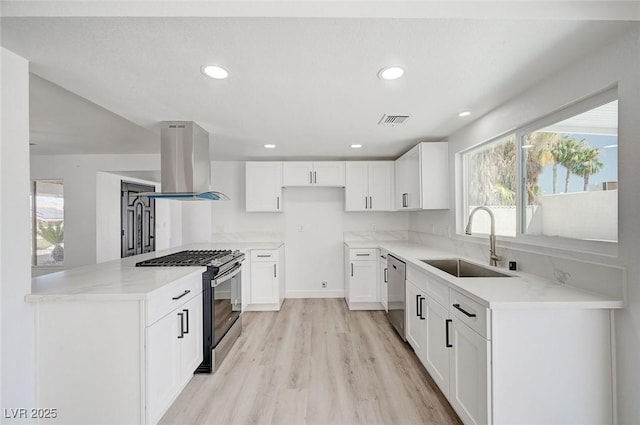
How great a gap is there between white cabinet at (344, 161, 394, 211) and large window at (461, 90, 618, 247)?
5.35 ft

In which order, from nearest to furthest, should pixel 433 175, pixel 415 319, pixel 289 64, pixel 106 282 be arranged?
pixel 289 64, pixel 106 282, pixel 415 319, pixel 433 175

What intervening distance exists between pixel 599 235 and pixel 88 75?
326 cm

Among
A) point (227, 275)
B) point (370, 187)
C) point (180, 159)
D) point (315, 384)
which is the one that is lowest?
point (315, 384)

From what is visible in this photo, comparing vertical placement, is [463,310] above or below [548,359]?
above

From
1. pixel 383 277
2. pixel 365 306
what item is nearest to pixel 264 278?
pixel 365 306

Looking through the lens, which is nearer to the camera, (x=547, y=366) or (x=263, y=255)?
(x=547, y=366)

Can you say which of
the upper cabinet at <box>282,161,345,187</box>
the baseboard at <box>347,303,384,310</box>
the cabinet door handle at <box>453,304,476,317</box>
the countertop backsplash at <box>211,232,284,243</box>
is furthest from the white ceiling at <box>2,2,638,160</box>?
the baseboard at <box>347,303,384,310</box>

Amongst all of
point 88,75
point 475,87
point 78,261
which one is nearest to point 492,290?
point 475,87

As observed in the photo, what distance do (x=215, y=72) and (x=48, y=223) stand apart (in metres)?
5.05

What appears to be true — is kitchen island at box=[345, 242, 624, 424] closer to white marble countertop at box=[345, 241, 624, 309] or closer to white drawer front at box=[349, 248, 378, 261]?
white marble countertop at box=[345, 241, 624, 309]

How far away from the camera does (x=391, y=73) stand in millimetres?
1691

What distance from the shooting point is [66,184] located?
4.41 m

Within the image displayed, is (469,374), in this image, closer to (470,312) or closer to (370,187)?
(470,312)

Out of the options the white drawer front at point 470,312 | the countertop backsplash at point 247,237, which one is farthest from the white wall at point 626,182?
the countertop backsplash at point 247,237
